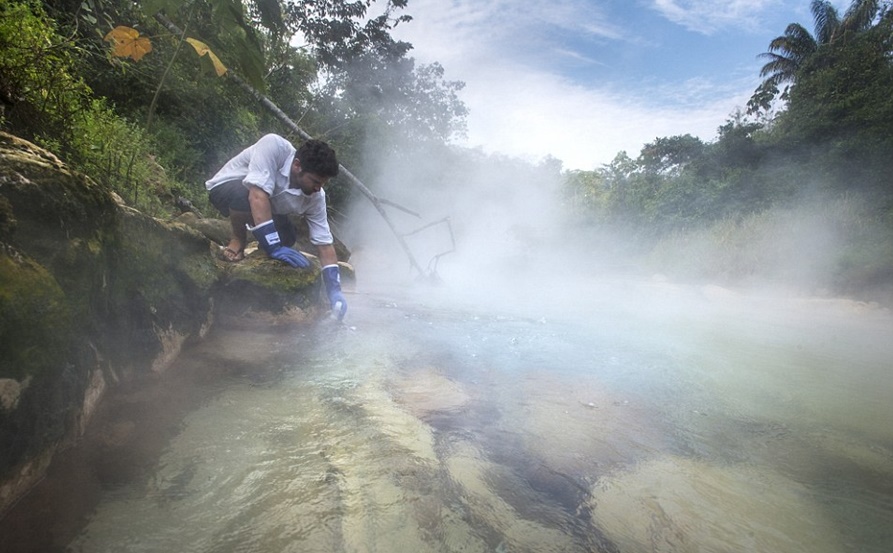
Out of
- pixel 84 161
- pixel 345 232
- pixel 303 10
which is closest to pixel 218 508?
pixel 84 161

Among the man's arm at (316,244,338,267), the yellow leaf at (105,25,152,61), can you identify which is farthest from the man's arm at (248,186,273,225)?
the yellow leaf at (105,25,152,61)

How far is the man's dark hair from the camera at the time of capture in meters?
2.95

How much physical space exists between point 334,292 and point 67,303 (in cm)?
213

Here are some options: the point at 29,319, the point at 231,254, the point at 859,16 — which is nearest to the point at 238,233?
the point at 231,254

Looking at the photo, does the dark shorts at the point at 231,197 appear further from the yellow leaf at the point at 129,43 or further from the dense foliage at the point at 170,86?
the yellow leaf at the point at 129,43

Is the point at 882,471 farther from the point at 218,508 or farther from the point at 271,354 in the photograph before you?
the point at 271,354

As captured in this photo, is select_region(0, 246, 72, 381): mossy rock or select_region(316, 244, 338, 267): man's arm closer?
select_region(0, 246, 72, 381): mossy rock

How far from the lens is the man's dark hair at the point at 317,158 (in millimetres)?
2953

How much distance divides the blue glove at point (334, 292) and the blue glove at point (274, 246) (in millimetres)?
185

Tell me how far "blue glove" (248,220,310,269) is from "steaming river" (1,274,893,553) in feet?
1.97

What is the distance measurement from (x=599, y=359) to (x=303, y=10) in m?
→ 15.0

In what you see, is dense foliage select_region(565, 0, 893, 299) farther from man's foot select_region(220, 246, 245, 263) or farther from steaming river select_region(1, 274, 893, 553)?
man's foot select_region(220, 246, 245, 263)

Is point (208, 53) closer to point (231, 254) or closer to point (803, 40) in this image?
point (231, 254)

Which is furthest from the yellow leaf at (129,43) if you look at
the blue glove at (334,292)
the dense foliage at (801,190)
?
the dense foliage at (801,190)
